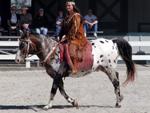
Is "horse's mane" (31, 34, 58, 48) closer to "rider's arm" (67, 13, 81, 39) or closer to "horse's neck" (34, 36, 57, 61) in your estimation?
"horse's neck" (34, 36, 57, 61)

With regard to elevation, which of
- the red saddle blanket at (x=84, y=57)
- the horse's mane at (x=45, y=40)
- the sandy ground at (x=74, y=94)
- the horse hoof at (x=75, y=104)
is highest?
the horse's mane at (x=45, y=40)

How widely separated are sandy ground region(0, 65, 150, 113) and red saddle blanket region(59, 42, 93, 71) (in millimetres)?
824

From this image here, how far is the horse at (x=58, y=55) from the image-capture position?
447 inches

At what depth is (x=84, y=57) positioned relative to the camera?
11492 millimetres

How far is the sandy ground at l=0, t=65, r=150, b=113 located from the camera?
37.9 ft

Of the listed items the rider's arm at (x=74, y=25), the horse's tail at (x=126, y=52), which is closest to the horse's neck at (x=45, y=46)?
the rider's arm at (x=74, y=25)

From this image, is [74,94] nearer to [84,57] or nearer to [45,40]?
[84,57]

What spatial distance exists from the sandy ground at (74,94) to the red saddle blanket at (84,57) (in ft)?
2.70

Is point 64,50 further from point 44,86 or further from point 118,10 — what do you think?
point 118,10

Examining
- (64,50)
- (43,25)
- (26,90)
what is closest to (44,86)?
(26,90)

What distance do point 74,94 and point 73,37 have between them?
2.53m

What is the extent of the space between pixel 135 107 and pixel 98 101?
3.55 ft

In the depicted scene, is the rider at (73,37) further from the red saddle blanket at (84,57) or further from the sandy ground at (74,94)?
the sandy ground at (74,94)

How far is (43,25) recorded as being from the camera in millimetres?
20531
